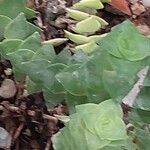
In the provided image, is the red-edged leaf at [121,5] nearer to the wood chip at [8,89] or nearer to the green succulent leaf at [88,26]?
the green succulent leaf at [88,26]

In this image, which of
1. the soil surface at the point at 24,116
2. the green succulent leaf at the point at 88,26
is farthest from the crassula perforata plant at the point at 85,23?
the soil surface at the point at 24,116

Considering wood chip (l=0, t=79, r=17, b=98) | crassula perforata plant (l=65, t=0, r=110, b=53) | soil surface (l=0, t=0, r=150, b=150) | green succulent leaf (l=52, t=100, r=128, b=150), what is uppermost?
green succulent leaf (l=52, t=100, r=128, b=150)

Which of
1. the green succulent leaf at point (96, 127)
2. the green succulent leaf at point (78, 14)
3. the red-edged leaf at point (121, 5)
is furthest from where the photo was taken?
the red-edged leaf at point (121, 5)

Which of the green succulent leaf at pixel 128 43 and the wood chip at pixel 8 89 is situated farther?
the wood chip at pixel 8 89

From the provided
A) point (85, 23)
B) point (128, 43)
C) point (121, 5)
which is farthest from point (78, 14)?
point (128, 43)

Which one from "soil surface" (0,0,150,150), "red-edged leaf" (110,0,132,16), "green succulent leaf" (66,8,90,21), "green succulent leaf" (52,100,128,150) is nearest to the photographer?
"green succulent leaf" (52,100,128,150)

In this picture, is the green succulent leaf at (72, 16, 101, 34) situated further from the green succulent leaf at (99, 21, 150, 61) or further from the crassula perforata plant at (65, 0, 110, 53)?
the green succulent leaf at (99, 21, 150, 61)

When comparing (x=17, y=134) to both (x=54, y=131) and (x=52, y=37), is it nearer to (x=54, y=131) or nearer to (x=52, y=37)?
(x=54, y=131)

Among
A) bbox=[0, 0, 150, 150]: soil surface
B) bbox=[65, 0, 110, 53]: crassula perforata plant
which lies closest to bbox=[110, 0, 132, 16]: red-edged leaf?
bbox=[65, 0, 110, 53]: crassula perforata plant

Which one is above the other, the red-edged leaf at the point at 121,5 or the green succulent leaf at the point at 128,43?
the green succulent leaf at the point at 128,43
